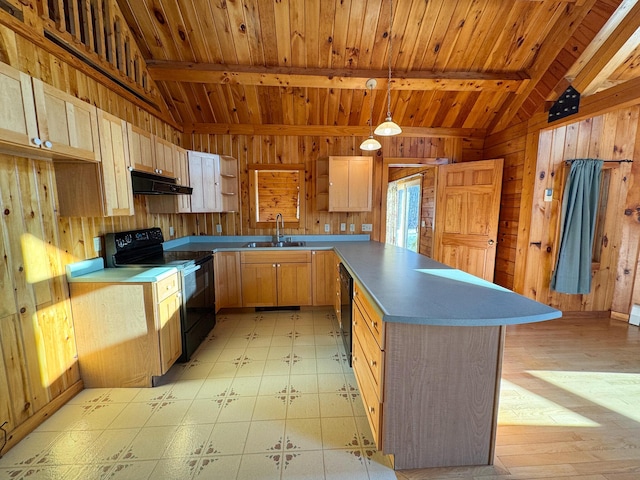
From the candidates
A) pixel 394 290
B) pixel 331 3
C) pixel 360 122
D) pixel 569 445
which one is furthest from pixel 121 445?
pixel 360 122

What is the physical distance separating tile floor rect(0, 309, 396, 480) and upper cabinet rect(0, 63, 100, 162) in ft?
5.61

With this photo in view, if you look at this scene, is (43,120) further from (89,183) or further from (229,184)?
(229,184)

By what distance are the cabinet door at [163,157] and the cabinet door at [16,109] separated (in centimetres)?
112

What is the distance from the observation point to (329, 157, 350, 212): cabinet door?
365 cm

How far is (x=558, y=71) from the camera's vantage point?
111 inches

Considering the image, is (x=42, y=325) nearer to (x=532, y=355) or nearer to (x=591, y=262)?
(x=532, y=355)

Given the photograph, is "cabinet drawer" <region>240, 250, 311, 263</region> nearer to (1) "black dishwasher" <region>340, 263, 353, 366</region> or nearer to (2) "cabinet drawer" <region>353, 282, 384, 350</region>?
(1) "black dishwasher" <region>340, 263, 353, 366</region>

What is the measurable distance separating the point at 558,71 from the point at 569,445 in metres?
3.35

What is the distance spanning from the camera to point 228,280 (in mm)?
3439

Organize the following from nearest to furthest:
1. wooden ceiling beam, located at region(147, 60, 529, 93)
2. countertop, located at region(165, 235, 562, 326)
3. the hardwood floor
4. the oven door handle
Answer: countertop, located at region(165, 235, 562, 326) < the hardwood floor < the oven door handle < wooden ceiling beam, located at region(147, 60, 529, 93)

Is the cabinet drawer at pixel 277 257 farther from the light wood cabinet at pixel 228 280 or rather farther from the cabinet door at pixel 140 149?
the cabinet door at pixel 140 149

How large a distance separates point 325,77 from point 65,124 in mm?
2413

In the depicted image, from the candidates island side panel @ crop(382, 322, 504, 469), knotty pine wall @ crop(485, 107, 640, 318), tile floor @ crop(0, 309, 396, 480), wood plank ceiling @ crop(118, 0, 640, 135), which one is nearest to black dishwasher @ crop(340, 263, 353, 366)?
tile floor @ crop(0, 309, 396, 480)

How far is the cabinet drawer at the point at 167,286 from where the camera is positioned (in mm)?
2084
